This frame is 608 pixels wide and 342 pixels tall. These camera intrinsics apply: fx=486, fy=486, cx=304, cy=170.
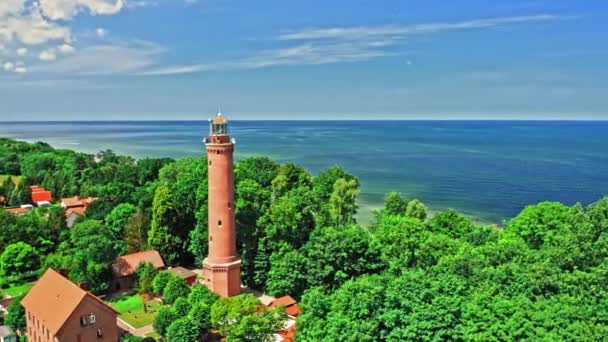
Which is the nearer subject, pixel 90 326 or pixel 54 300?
pixel 90 326

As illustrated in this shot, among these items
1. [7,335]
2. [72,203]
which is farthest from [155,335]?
[72,203]

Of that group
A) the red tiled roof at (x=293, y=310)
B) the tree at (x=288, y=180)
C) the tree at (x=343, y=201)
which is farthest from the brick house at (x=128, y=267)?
the tree at (x=343, y=201)

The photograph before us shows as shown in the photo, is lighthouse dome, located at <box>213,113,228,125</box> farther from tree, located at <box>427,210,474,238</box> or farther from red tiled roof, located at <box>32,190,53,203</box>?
red tiled roof, located at <box>32,190,53,203</box>

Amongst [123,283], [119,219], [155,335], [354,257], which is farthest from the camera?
[119,219]

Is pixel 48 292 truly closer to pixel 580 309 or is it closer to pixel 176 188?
pixel 176 188

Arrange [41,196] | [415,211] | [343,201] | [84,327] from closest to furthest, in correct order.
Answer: [84,327] < [415,211] < [343,201] < [41,196]

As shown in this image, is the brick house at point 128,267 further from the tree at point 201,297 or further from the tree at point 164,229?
the tree at point 201,297

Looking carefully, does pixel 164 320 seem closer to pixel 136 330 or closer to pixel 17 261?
pixel 136 330
